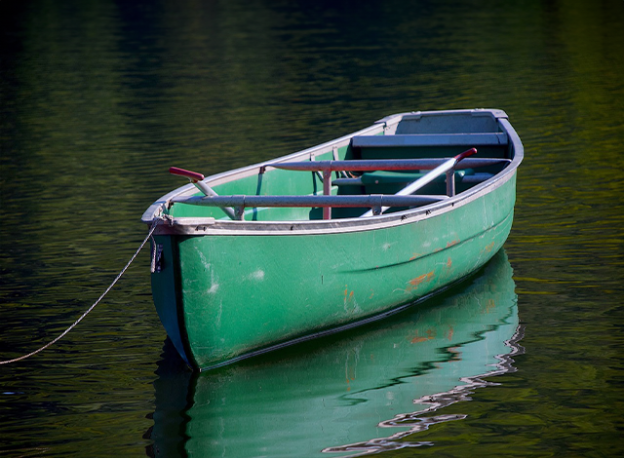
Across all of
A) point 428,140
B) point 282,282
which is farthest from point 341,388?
point 428,140

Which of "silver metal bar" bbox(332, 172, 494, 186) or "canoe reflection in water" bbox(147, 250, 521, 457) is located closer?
"canoe reflection in water" bbox(147, 250, 521, 457)

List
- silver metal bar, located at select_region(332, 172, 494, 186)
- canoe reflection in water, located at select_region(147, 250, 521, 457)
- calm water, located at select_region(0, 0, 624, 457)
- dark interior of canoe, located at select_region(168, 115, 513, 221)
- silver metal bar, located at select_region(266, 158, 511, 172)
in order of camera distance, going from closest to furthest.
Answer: canoe reflection in water, located at select_region(147, 250, 521, 457) < calm water, located at select_region(0, 0, 624, 457) < dark interior of canoe, located at select_region(168, 115, 513, 221) < silver metal bar, located at select_region(266, 158, 511, 172) < silver metal bar, located at select_region(332, 172, 494, 186)

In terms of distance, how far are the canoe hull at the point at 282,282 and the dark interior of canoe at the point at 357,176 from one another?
0.41 metres

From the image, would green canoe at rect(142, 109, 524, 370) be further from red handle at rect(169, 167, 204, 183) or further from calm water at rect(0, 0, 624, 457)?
calm water at rect(0, 0, 624, 457)

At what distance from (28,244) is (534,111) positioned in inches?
377

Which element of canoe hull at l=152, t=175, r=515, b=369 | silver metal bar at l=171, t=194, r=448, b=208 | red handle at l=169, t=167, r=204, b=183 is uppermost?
red handle at l=169, t=167, r=204, b=183

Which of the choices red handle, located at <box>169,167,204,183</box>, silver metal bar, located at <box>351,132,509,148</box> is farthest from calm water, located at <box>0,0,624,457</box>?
red handle, located at <box>169,167,204,183</box>

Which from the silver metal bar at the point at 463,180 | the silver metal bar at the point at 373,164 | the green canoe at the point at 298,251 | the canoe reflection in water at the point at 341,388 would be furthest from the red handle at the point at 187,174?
the silver metal bar at the point at 463,180

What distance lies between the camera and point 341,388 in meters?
5.90

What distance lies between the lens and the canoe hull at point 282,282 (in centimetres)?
Result: 572

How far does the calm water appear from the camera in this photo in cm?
530

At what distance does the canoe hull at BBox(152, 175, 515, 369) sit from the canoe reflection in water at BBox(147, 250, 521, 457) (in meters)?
0.17

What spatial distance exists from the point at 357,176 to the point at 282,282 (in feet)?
13.1

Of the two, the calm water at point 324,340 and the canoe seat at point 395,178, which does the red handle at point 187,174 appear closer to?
the calm water at point 324,340
